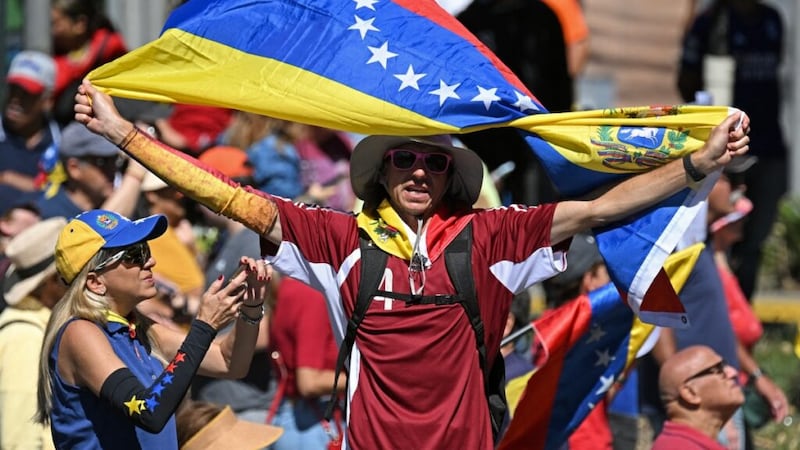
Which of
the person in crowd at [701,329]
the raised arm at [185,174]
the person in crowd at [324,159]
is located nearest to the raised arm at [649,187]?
the raised arm at [185,174]

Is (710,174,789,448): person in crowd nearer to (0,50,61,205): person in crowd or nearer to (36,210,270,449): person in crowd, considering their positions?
(36,210,270,449): person in crowd

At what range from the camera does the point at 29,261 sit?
750 centimetres

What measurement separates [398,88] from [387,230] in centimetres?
52

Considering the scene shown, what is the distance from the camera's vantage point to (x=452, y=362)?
6090 mm

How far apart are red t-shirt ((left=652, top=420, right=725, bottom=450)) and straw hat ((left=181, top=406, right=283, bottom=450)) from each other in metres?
1.74

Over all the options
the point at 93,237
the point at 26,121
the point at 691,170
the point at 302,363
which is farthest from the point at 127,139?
the point at 26,121

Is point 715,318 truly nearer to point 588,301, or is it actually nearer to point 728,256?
point 588,301

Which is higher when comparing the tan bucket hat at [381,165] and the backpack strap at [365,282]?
the tan bucket hat at [381,165]

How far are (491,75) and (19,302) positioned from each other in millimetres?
2337

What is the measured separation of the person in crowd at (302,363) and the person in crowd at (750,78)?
4989mm

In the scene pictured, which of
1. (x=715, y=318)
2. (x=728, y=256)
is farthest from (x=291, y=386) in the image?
(x=728, y=256)

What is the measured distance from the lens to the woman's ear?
6.02 meters

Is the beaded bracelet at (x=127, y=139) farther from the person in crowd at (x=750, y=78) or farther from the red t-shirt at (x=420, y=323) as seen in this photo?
the person in crowd at (x=750, y=78)

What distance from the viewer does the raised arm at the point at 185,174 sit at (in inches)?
243
